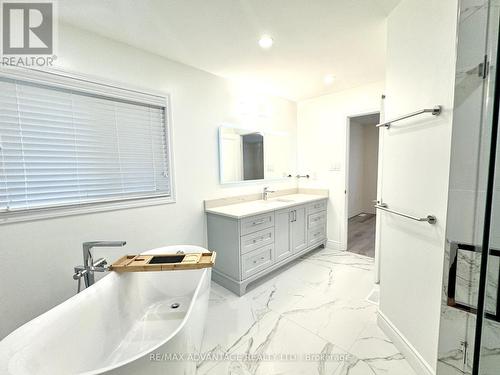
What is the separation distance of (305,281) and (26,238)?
8.01 feet

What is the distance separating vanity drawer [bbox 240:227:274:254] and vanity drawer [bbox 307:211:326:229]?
809mm

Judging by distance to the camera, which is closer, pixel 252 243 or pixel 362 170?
pixel 252 243

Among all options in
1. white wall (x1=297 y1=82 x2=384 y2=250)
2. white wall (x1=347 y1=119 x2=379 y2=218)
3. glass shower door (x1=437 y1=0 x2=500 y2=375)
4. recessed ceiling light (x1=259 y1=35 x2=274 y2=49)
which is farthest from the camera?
white wall (x1=347 y1=119 x2=379 y2=218)

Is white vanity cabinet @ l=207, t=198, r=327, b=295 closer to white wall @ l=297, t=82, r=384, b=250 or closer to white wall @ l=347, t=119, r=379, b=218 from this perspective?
white wall @ l=297, t=82, r=384, b=250

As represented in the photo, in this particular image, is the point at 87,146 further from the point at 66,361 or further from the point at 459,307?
the point at 459,307

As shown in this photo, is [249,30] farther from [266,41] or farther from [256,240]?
[256,240]

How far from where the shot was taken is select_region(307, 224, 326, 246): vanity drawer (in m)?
3.05

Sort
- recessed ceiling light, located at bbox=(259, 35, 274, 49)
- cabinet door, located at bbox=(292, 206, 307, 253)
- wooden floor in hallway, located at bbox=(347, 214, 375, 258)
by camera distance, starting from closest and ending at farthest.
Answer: recessed ceiling light, located at bbox=(259, 35, 274, 49), cabinet door, located at bbox=(292, 206, 307, 253), wooden floor in hallway, located at bbox=(347, 214, 375, 258)

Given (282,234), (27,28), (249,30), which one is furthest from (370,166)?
(27,28)

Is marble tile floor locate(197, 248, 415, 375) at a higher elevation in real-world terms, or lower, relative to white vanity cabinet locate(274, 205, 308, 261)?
lower

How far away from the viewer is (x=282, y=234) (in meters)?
2.60

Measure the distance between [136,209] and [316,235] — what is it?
Answer: 7.93 ft

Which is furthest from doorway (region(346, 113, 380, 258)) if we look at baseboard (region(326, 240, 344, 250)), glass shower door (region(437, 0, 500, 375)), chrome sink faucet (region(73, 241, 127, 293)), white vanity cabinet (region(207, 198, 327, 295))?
chrome sink faucet (region(73, 241, 127, 293))

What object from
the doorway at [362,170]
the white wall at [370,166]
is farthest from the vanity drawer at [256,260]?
the white wall at [370,166]
